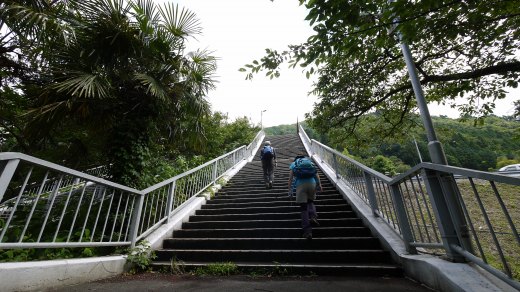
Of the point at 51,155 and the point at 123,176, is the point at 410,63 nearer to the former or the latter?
the point at 123,176

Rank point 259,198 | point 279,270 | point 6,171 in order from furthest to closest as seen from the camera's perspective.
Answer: point 259,198 → point 279,270 → point 6,171

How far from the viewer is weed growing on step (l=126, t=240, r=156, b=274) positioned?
3594 millimetres

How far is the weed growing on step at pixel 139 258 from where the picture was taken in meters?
3.59

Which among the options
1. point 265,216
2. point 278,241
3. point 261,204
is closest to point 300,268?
point 278,241

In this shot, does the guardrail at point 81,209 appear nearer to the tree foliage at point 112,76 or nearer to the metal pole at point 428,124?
the tree foliage at point 112,76

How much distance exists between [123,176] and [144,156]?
53 centimetres

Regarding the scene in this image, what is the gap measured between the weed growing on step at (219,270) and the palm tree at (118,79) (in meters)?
2.17

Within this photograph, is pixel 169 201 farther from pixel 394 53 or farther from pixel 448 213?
pixel 394 53

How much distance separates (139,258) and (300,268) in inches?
93.6

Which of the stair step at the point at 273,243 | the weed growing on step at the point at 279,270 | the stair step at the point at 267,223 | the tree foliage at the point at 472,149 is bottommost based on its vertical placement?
the weed growing on step at the point at 279,270

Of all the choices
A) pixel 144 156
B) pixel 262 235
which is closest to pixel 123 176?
pixel 144 156

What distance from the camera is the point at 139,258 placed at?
3639mm

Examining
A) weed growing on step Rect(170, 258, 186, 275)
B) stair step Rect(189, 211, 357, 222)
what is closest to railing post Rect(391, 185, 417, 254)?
stair step Rect(189, 211, 357, 222)

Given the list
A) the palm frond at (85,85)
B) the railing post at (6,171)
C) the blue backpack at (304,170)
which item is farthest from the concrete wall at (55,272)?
the blue backpack at (304,170)
